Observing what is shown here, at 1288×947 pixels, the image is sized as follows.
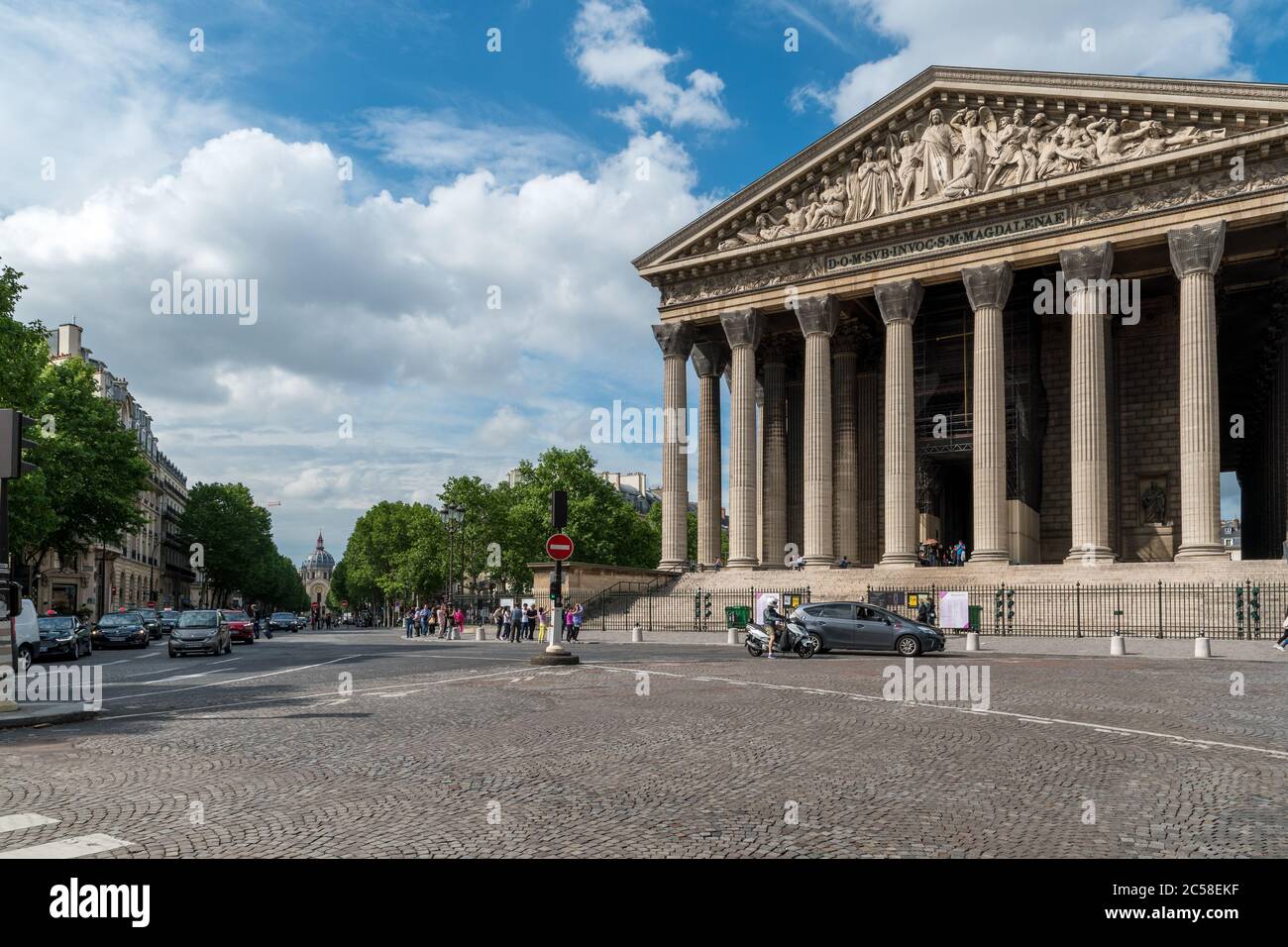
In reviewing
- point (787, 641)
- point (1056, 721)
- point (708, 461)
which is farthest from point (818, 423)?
point (1056, 721)

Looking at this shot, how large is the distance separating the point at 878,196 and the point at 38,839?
43.1 m

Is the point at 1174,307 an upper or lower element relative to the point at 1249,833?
upper

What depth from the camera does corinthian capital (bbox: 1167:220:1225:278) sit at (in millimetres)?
37344

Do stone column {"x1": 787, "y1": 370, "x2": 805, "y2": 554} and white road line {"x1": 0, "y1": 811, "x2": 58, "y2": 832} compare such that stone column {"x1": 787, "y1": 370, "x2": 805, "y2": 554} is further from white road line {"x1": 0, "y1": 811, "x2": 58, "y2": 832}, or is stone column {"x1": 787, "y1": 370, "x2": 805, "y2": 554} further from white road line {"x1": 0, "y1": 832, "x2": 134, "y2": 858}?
white road line {"x1": 0, "y1": 832, "x2": 134, "y2": 858}

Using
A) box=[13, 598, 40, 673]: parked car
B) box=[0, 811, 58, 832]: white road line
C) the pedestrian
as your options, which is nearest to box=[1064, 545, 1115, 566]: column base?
the pedestrian

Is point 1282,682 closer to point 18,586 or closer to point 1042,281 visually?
point 18,586

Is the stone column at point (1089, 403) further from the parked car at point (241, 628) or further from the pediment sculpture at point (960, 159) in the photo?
the parked car at point (241, 628)

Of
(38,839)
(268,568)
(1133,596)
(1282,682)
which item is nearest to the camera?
(38,839)

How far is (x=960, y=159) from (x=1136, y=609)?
755 inches

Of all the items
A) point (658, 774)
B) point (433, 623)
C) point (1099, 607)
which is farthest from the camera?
point (433, 623)

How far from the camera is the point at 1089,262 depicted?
3981 cm

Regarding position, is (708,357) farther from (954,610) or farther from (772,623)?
→ (772,623)
